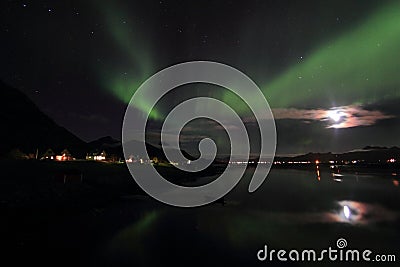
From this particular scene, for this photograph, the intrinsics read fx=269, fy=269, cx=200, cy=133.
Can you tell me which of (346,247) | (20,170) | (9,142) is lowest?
(346,247)

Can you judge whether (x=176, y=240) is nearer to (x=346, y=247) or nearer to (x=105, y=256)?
(x=105, y=256)

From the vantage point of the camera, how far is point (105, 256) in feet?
60.1

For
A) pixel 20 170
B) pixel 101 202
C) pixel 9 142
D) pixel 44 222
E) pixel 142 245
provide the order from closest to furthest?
pixel 142 245 → pixel 44 222 → pixel 101 202 → pixel 20 170 → pixel 9 142

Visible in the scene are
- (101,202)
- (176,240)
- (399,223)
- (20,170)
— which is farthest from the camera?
(20,170)

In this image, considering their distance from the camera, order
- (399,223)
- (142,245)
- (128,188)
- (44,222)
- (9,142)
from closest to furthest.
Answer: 1. (142,245)
2. (44,222)
3. (399,223)
4. (128,188)
5. (9,142)

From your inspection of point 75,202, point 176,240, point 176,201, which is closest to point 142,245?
point 176,240

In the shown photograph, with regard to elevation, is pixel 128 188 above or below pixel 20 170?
below

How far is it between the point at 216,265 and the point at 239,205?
2541 cm

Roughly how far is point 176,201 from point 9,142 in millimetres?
107987

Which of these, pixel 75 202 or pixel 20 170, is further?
pixel 20 170

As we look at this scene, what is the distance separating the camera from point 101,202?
35.8 meters

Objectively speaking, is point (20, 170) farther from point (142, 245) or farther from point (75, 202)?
point (142, 245)

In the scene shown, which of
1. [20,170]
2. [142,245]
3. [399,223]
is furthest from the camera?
[20,170]

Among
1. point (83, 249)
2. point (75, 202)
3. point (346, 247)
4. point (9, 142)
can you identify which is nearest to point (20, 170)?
point (75, 202)
